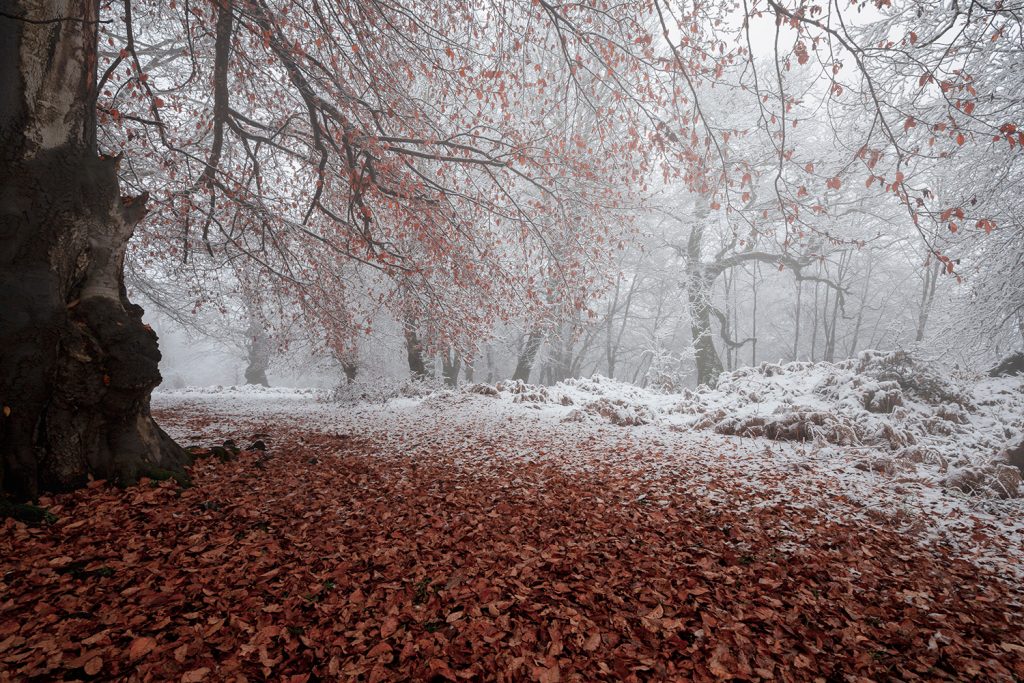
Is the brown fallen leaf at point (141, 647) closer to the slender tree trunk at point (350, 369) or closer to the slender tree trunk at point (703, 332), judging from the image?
the slender tree trunk at point (350, 369)

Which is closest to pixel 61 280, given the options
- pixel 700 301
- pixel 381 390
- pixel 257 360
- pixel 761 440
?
pixel 761 440

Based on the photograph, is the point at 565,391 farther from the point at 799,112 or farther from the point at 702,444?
the point at 799,112

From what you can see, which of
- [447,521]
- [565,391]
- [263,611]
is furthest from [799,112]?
[263,611]

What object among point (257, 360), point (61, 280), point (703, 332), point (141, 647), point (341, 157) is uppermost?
point (341, 157)

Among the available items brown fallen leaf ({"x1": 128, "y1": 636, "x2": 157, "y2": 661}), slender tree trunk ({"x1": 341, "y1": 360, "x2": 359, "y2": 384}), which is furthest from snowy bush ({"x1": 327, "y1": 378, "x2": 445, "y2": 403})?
brown fallen leaf ({"x1": 128, "y1": 636, "x2": 157, "y2": 661})

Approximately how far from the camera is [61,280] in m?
3.03

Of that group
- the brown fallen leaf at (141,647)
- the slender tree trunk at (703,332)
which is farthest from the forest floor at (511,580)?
the slender tree trunk at (703,332)

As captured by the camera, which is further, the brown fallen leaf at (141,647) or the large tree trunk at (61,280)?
the large tree trunk at (61,280)

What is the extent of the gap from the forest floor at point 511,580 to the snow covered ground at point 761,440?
6 cm

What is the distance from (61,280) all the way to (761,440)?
7.63 meters

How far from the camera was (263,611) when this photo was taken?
2094 millimetres

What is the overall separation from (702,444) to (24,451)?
6.64 meters

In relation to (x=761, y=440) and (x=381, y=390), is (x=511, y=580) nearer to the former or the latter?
(x=761, y=440)

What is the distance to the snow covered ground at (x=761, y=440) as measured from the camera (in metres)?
3.37
